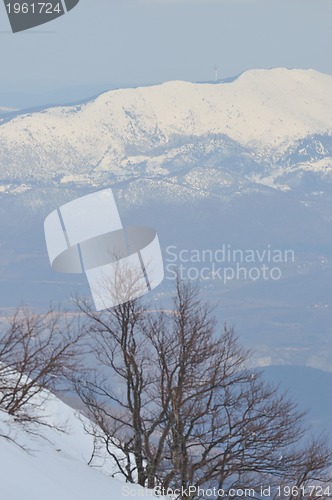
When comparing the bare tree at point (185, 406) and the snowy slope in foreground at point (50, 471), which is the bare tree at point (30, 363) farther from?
the bare tree at point (185, 406)

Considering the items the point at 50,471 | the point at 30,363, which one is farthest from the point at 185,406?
the point at 50,471

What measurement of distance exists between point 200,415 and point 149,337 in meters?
1.96

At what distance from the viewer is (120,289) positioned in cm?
1970

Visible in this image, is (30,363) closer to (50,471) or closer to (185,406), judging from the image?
(185,406)

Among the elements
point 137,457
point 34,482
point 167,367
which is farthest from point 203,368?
point 34,482

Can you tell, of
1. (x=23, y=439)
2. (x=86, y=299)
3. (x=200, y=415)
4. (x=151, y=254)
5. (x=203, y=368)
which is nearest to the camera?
(x=23, y=439)

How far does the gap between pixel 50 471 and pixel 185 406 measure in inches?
180

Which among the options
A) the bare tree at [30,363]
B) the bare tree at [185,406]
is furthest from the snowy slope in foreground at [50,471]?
the bare tree at [185,406]

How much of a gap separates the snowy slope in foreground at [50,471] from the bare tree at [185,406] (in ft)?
2.75

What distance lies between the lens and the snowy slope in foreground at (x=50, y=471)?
14023mm

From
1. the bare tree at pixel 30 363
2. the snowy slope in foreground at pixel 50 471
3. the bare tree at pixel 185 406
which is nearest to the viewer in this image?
the snowy slope in foreground at pixel 50 471

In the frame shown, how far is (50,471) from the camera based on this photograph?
15.8 metres

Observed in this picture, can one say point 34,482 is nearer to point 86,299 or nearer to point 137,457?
point 137,457

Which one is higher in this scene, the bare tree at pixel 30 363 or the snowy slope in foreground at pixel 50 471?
the bare tree at pixel 30 363
